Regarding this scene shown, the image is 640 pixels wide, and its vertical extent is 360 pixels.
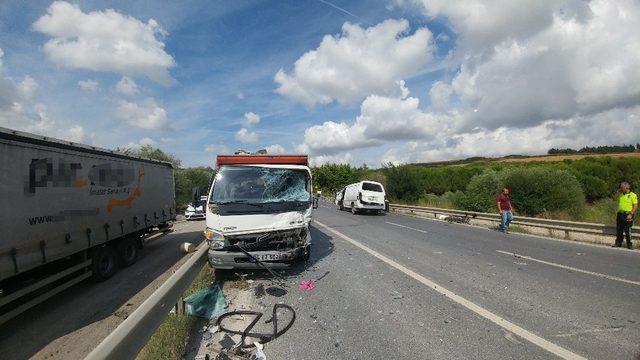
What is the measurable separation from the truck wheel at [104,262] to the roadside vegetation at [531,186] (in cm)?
570

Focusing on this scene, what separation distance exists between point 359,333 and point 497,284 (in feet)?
10.5

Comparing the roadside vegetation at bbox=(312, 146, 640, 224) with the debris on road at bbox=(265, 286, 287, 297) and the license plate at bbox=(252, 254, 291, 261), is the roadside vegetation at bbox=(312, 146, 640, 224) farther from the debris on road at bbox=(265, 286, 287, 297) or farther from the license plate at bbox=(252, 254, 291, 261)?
the debris on road at bbox=(265, 286, 287, 297)

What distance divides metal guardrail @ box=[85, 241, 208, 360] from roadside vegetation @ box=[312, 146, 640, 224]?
23.4 ft

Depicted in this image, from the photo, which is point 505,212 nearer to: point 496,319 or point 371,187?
point 371,187

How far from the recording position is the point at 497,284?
6.21m

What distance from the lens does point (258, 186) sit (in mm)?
7812

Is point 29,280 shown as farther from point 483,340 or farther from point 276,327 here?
point 483,340

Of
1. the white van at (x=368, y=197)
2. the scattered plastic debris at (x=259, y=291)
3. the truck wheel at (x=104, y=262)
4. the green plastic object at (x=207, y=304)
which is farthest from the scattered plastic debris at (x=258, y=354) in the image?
the white van at (x=368, y=197)

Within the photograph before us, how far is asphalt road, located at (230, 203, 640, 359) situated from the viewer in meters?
3.79

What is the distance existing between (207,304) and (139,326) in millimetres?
2394

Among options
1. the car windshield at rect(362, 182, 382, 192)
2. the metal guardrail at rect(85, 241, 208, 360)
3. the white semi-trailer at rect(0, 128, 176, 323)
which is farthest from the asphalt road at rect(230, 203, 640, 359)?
the car windshield at rect(362, 182, 382, 192)

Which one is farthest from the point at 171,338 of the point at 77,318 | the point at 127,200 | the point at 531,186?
the point at 531,186

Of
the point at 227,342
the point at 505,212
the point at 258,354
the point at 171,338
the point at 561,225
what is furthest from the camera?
the point at 505,212

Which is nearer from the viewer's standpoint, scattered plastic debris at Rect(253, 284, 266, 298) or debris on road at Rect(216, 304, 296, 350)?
debris on road at Rect(216, 304, 296, 350)
